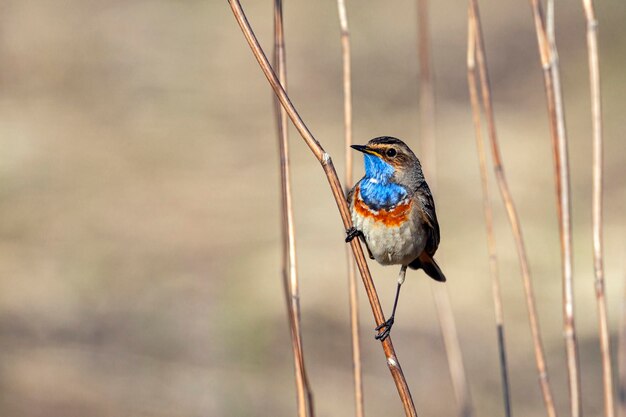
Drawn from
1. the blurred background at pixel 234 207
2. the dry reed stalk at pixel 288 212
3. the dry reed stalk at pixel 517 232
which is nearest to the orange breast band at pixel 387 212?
the dry reed stalk at pixel 517 232

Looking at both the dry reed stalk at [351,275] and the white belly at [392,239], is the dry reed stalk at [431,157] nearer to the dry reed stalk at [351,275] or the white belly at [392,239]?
the white belly at [392,239]

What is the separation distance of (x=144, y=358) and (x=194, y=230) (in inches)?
78.1

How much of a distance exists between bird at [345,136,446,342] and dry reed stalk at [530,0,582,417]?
2.54ft

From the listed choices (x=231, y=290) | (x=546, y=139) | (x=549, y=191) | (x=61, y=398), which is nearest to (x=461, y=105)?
(x=546, y=139)

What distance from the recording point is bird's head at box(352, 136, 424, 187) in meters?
4.26

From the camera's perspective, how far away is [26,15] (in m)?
13.0

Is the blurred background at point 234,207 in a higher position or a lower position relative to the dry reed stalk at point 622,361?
higher

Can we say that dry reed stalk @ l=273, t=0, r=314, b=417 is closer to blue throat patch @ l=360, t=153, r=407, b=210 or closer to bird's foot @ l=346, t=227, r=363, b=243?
bird's foot @ l=346, t=227, r=363, b=243

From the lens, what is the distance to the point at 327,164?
3127 mm

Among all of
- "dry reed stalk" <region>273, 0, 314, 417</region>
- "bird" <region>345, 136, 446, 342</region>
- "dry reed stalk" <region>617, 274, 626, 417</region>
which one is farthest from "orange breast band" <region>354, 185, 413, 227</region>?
"dry reed stalk" <region>617, 274, 626, 417</region>

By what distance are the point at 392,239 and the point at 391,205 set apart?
0.15m

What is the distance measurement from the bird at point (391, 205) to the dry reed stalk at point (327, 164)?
87 cm

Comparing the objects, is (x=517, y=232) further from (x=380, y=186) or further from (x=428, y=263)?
(x=428, y=263)

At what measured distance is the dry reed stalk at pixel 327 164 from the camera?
3006mm
